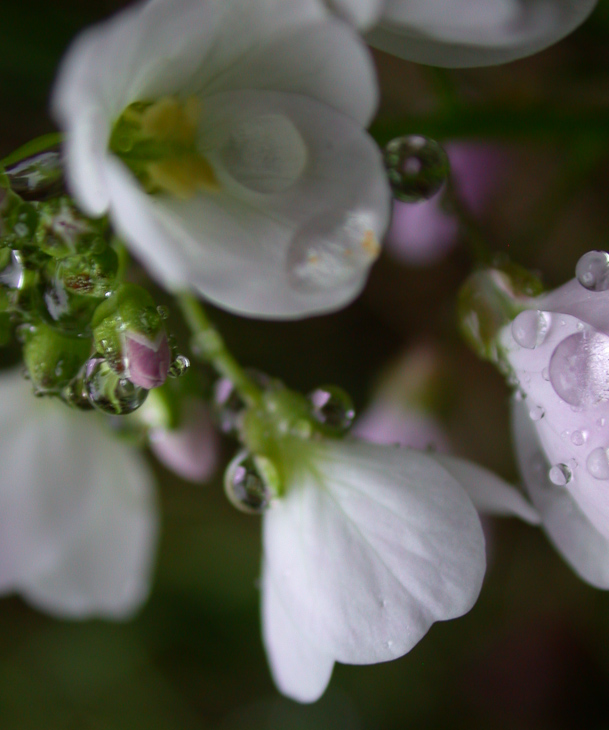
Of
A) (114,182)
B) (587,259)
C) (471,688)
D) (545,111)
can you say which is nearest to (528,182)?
(545,111)

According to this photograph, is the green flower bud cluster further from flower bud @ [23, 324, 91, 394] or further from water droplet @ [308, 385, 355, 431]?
water droplet @ [308, 385, 355, 431]

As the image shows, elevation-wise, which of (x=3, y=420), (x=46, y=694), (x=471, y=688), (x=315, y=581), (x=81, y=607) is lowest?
(x=46, y=694)


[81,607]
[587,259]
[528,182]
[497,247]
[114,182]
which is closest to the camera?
[114,182]

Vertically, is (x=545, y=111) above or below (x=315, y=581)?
above

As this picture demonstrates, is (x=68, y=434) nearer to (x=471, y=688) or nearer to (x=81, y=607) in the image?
(x=81, y=607)

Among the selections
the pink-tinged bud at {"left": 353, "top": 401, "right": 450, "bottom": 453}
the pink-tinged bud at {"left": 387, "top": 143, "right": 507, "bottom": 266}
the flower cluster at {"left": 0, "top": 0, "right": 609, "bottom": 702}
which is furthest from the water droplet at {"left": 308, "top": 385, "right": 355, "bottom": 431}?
the pink-tinged bud at {"left": 387, "top": 143, "right": 507, "bottom": 266}

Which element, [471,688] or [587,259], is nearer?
[587,259]

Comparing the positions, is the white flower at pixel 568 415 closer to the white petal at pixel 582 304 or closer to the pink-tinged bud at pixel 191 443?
the white petal at pixel 582 304
